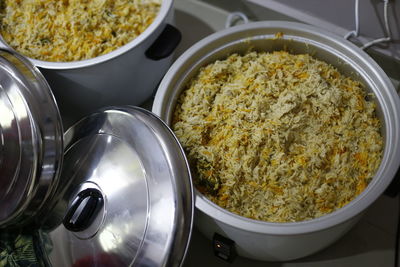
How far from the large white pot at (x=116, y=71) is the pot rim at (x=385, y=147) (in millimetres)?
110

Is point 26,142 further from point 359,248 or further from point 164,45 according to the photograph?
point 359,248

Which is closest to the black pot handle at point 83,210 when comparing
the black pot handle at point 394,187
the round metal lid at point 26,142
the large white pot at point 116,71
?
the round metal lid at point 26,142

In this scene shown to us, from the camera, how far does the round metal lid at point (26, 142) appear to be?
0.98m

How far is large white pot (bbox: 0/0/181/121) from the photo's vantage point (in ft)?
3.86

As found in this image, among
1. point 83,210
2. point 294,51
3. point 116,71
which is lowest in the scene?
point 83,210

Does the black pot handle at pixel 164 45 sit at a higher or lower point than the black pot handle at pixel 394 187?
higher

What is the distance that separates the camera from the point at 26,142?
979 mm

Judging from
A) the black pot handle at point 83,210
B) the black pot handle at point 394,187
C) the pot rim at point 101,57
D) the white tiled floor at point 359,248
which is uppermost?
the pot rim at point 101,57

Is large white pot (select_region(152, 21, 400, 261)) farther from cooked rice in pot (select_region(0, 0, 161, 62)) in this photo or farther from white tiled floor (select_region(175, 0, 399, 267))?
cooked rice in pot (select_region(0, 0, 161, 62))

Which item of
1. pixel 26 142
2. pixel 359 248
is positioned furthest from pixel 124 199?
pixel 359 248

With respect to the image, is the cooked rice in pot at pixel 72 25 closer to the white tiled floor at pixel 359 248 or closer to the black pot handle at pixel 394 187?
the white tiled floor at pixel 359 248

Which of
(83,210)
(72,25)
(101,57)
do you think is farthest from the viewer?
(72,25)

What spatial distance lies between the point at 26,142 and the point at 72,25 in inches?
18.4

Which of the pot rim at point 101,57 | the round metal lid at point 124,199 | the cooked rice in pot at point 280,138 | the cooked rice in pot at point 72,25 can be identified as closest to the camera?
the round metal lid at point 124,199
